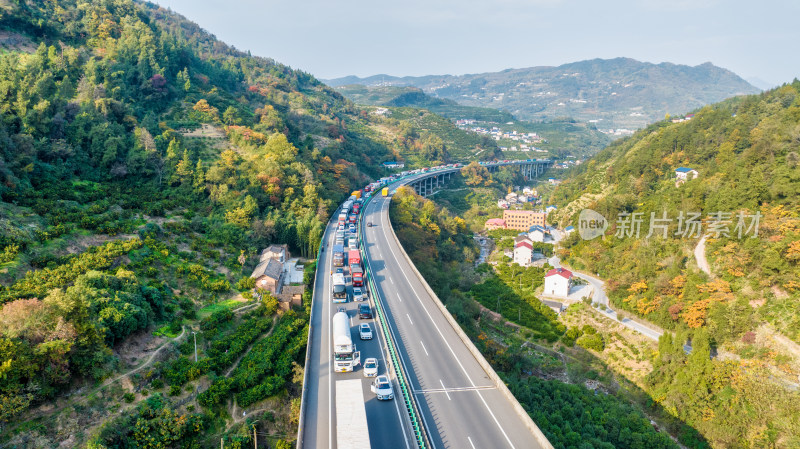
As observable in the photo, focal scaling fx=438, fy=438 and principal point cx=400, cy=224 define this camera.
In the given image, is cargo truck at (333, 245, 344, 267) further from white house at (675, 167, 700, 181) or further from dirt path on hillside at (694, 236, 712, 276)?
white house at (675, 167, 700, 181)

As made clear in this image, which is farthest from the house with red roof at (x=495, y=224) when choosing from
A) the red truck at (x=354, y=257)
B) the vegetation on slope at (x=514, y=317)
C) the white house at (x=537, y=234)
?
the red truck at (x=354, y=257)

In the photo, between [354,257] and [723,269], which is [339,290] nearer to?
[354,257]

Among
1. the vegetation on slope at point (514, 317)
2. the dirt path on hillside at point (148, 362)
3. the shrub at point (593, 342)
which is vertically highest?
the dirt path on hillside at point (148, 362)

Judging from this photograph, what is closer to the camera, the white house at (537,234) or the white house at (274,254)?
the white house at (274,254)

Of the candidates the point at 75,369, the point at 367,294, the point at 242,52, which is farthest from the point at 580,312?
the point at 242,52

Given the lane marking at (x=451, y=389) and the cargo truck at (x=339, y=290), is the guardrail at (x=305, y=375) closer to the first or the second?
the cargo truck at (x=339, y=290)

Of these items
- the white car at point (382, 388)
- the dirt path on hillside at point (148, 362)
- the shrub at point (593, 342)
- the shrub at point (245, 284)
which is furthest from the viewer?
the shrub at point (593, 342)
